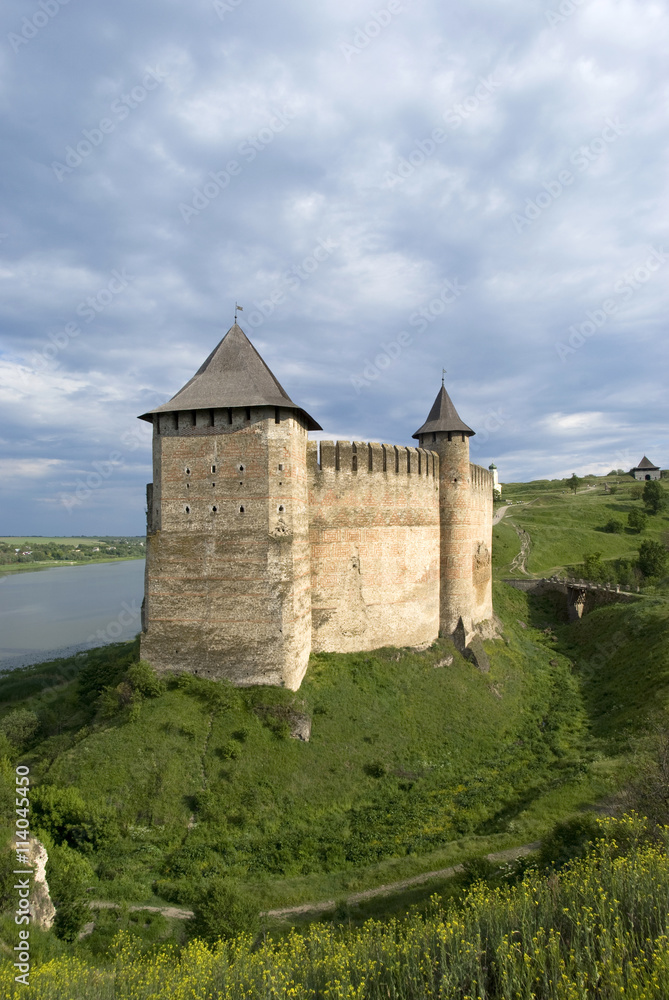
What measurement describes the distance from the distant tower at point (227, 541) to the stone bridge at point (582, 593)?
73.5 ft

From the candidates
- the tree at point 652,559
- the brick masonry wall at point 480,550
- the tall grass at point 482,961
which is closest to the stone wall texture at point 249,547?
the brick masonry wall at point 480,550

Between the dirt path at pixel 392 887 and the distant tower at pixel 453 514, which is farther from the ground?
the distant tower at pixel 453 514

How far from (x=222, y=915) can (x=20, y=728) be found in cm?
1092

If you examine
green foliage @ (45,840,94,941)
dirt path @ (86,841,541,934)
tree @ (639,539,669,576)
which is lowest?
dirt path @ (86,841,541,934)

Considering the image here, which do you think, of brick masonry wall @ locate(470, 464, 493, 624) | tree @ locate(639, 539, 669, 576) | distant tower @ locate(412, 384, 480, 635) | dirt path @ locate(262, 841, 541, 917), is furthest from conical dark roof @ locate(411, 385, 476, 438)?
tree @ locate(639, 539, 669, 576)

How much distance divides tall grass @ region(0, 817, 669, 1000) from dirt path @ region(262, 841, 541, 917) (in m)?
3.40

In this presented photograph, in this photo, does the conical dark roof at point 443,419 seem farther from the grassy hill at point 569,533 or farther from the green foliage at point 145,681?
the grassy hill at point 569,533

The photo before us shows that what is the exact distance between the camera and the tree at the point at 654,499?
51406 mm

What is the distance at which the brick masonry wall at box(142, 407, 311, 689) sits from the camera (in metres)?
15.4

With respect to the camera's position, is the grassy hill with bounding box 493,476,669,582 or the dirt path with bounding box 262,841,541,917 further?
the grassy hill with bounding box 493,476,669,582

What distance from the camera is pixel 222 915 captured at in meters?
8.65

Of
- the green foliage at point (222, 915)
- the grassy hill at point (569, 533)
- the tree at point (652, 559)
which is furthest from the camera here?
the grassy hill at point (569, 533)

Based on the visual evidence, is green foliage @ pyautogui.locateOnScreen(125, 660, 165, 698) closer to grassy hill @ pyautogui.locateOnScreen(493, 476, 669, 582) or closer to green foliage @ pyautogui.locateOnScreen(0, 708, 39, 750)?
green foliage @ pyautogui.locateOnScreen(0, 708, 39, 750)

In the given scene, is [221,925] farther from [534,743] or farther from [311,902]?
[534,743]
